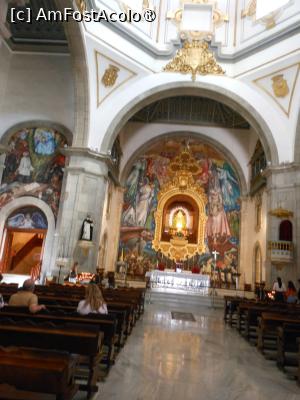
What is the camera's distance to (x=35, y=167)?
48.3 ft

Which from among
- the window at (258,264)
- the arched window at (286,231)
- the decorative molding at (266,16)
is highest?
the decorative molding at (266,16)

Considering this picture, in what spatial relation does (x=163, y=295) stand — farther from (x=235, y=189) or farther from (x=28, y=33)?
(x=28, y=33)

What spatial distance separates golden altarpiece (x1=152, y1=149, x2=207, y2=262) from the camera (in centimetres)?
1977

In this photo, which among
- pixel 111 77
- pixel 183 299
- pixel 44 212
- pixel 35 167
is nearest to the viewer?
pixel 183 299

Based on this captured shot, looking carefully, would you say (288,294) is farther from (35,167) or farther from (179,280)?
A: (35,167)

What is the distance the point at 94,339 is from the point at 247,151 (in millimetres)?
17928

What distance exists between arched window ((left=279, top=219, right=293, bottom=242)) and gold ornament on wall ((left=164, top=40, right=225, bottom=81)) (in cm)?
726

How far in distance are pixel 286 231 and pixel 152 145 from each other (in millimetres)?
10012

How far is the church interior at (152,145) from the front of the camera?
12.3 m

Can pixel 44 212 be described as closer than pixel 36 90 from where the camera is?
Yes

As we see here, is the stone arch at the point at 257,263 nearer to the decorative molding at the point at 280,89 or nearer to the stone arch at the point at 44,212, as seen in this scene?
the decorative molding at the point at 280,89

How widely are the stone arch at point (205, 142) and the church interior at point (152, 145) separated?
64mm

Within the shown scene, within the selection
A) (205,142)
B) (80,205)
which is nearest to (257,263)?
(205,142)

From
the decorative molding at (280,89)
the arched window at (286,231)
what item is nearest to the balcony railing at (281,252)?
the arched window at (286,231)
